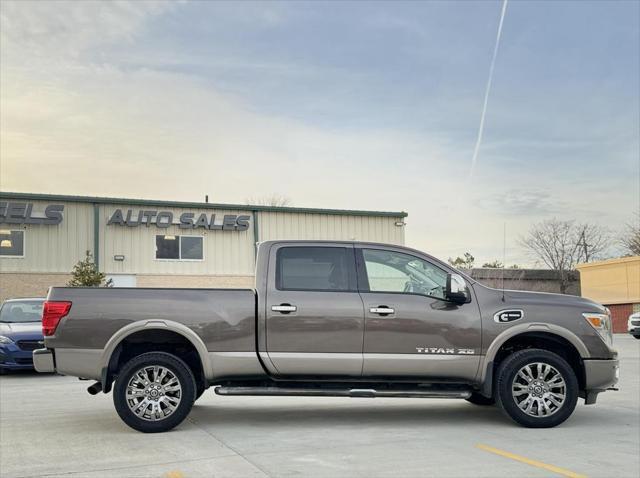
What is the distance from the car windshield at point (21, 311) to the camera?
16.2m

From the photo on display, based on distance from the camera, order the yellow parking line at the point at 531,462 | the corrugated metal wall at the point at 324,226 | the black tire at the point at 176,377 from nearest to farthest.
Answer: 1. the yellow parking line at the point at 531,462
2. the black tire at the point at 176,377
3. the corrugated metal wall at the point at 324,226

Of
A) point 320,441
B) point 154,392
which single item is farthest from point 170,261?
point 320,441

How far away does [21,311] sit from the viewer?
1648cm

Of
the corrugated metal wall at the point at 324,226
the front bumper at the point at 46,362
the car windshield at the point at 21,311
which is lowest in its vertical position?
the front bumper at the point at 46,362

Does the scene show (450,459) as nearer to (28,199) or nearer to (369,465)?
(369,465)

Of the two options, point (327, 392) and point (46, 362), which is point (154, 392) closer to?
point (46, 362)

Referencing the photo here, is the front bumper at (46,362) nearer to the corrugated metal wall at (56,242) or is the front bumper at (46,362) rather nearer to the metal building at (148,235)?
the metal building at (148,235)

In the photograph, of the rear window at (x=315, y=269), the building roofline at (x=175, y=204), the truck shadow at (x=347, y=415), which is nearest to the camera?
the rear window at (x=315, y=269)

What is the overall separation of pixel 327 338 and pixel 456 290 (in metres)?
1.52

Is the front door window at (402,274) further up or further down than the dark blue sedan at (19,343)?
further up

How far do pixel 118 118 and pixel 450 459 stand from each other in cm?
1687

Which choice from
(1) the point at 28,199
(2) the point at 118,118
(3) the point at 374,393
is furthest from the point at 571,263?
(3) the point at 374,393

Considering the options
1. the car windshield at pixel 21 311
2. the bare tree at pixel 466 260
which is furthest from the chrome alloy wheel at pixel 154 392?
the bare tree at pixel 466 260

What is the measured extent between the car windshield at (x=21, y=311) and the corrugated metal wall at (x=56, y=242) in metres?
16.7
